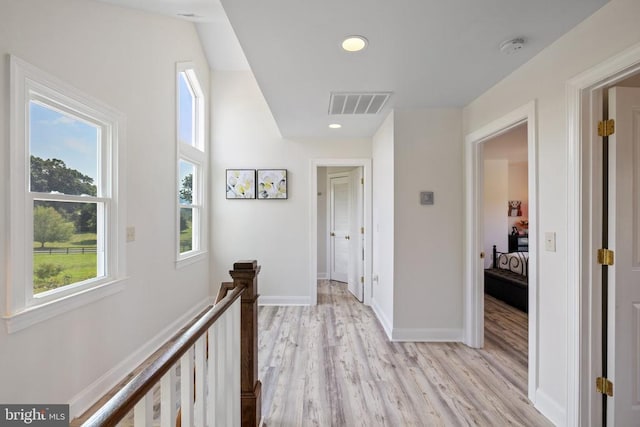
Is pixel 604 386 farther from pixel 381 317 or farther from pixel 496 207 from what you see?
pixel 496 207

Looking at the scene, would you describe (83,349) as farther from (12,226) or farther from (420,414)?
(420,414)

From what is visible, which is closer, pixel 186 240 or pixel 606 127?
pixel 606 127

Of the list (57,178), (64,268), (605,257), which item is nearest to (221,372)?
(64,268)

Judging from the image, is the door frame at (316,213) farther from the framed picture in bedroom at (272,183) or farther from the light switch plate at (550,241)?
the light switch plate at (550,241)

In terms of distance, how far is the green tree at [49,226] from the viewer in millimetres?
1755

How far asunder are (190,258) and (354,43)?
300cm

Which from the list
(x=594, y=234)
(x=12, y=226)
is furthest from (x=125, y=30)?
(x=594, y=234)

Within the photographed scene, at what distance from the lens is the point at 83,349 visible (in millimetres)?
1993

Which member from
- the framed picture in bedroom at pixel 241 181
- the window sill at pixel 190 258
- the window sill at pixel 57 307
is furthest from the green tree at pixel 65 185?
the framed picture in bedroom at pixel 241 181

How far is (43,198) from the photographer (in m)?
1.78

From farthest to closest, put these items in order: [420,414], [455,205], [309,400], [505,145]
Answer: [505,145] < [455,205] < [309,400] < [420,414]

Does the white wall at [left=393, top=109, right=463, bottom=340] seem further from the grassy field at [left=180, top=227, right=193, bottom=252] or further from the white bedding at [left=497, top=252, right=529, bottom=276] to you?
the grassy field at [left=180, top=227, right=193, bottom=252]

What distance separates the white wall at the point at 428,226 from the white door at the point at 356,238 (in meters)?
1.41

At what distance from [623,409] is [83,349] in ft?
10.7
